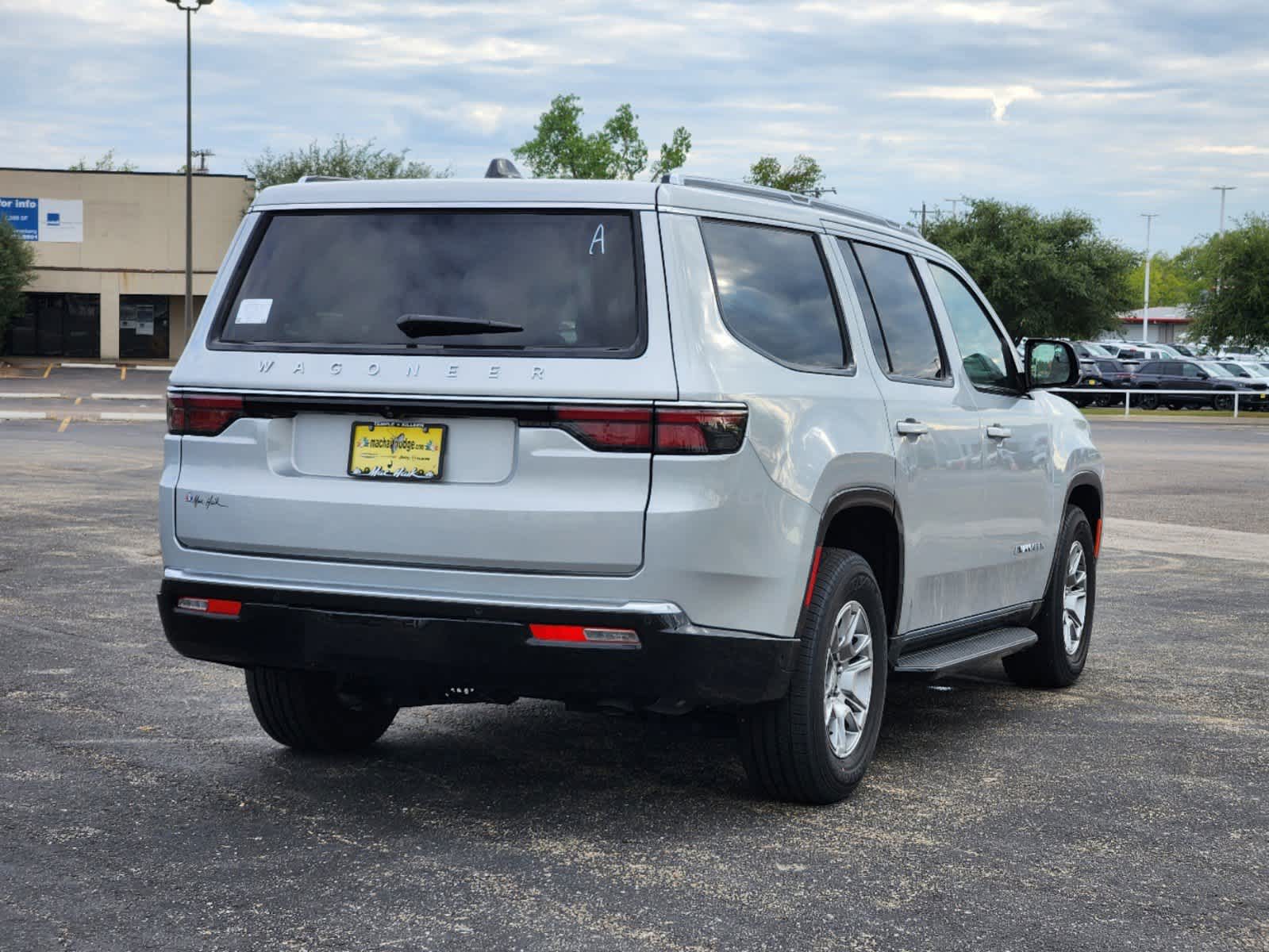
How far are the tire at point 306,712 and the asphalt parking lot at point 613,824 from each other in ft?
0.30

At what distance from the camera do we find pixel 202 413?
204 inches

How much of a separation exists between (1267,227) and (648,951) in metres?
59.8

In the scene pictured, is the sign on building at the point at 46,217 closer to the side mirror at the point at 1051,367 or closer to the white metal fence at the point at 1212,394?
the white metal fence at the point at 1212,394

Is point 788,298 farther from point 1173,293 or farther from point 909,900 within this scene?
point 1173,293

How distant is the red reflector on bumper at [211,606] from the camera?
506 centimetres

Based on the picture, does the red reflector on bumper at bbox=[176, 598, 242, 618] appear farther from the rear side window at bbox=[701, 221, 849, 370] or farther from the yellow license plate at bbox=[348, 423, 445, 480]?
the rear side window at bbox=[701, 221, 849, 370]

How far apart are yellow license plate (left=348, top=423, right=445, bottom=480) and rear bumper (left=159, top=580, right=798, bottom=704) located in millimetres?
369

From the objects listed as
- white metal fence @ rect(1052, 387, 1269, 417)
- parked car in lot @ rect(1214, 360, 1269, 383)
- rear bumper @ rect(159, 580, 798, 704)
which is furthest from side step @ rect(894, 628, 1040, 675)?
parked car in lot @ rect(1214, 360, 1269, 383)

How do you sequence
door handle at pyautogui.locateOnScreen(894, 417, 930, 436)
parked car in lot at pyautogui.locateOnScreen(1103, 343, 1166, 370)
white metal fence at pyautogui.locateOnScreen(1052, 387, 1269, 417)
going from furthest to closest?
parked car in lot at pyautogui.locateOnScreen(1103, 343, 1166, 370), white metal fence at pyautogui.locateOnScreen(1052, 387, 1269, 417), door handle at pyautogui.locateOnScreen(894, 417, 930, 436)

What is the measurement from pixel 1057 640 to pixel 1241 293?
54.5 m

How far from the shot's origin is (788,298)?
5.40 metres

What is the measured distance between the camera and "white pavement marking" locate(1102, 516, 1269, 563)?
44.1ft

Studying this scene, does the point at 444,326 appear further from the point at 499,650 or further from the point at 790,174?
the point at 790,174

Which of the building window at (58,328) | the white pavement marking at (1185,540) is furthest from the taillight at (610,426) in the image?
the building window at (58,328)
